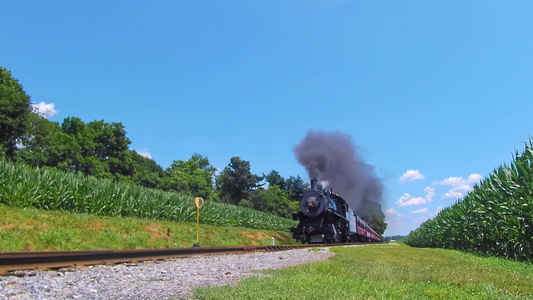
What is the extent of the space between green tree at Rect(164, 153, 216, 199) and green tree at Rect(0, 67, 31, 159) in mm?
31148

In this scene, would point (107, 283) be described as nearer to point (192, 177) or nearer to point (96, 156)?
point (96, 156)

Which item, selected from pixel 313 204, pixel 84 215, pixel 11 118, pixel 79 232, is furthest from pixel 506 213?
pixel 11 118

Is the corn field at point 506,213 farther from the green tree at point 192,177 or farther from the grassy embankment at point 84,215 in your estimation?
the green tree at point 192,177

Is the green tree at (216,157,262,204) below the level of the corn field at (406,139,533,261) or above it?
above

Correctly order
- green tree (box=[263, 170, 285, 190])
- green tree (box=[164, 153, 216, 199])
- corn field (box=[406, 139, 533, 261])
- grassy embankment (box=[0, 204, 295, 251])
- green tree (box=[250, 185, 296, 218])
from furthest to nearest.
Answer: green tree (box=[263, 170, 285, 190]), green tree (box=[164, 153, 216, 199]), green tree (box=[250, 185, 296, 218]), corn field (box=[406, 139, 533, 261]), grassy embankment (box=[0, 204, 295, 251])

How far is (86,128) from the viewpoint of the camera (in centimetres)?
4544

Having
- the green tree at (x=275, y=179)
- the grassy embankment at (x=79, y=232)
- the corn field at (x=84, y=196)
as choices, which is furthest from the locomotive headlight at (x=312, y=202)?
the green tree at (x=275, y=179)

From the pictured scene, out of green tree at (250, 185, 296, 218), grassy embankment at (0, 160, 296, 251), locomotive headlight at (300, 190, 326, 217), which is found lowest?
grassy embankment at (0, 160, 296, 251)

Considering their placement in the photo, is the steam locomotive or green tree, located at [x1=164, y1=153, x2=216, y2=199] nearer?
the steam locomotive

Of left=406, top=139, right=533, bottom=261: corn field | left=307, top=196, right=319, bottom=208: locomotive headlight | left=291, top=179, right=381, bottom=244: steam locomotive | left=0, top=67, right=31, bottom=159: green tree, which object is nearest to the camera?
left=406, top=139, right=533, bottom=261: corn field

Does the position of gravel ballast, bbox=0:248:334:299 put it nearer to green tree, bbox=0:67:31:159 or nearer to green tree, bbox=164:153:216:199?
green tree, bbox=0:67:31:159

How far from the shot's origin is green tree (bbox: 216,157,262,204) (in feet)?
201

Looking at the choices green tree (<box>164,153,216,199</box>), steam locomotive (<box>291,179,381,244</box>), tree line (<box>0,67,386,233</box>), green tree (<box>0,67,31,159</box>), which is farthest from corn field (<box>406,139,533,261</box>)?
green tree (<box>164,153,216,199</box>)

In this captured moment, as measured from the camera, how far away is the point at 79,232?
1263cm
